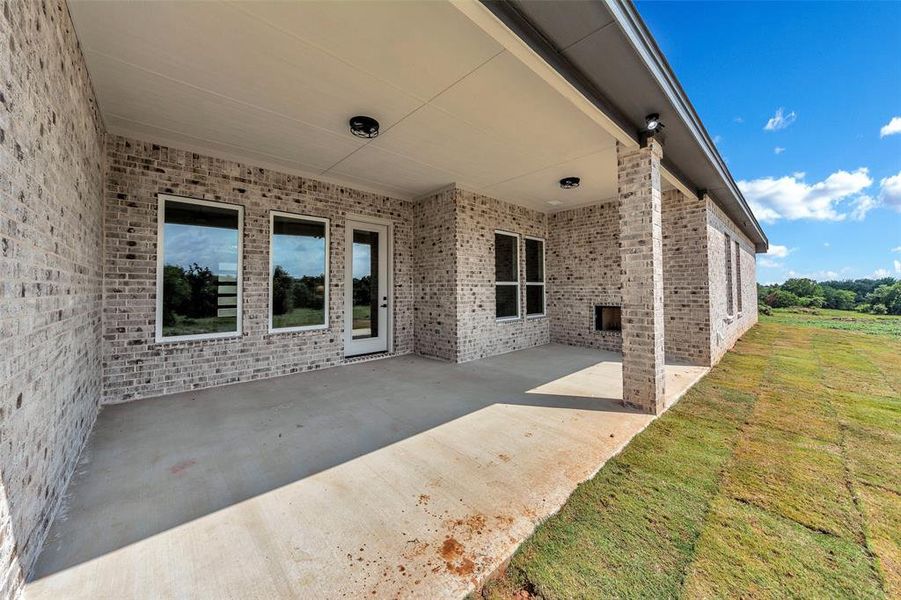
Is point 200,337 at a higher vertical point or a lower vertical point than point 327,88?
lower

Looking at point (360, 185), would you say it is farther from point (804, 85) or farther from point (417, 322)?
point (804, 85)

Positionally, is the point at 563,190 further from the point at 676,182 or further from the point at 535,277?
the point at 535,277

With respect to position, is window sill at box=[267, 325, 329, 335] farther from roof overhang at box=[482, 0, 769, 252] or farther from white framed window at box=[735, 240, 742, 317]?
white framed window at box=[735, 240, 742, 317]

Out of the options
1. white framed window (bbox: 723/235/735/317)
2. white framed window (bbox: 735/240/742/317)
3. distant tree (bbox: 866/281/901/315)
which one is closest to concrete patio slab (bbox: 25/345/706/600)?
white framed window (bbox: 723/235/735/317)

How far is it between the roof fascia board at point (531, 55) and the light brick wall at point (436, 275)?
10.4 feet

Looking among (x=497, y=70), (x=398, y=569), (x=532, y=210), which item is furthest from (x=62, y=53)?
(x=532, y=210)

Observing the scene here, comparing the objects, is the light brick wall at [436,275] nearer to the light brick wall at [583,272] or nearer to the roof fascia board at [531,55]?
the light brick wall at [583,272]

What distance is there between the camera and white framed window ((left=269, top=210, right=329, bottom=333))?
16.5 feet

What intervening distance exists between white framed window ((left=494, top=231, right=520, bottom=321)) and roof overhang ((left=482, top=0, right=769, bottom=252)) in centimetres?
339

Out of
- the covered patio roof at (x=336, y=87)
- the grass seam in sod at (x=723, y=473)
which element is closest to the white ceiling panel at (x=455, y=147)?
the covered patio roof at (x=336, y=87)

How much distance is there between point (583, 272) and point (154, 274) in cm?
747

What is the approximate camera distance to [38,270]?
174 cm

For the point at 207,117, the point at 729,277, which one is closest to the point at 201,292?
the point at 207,117

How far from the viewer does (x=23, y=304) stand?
1.56 meters
